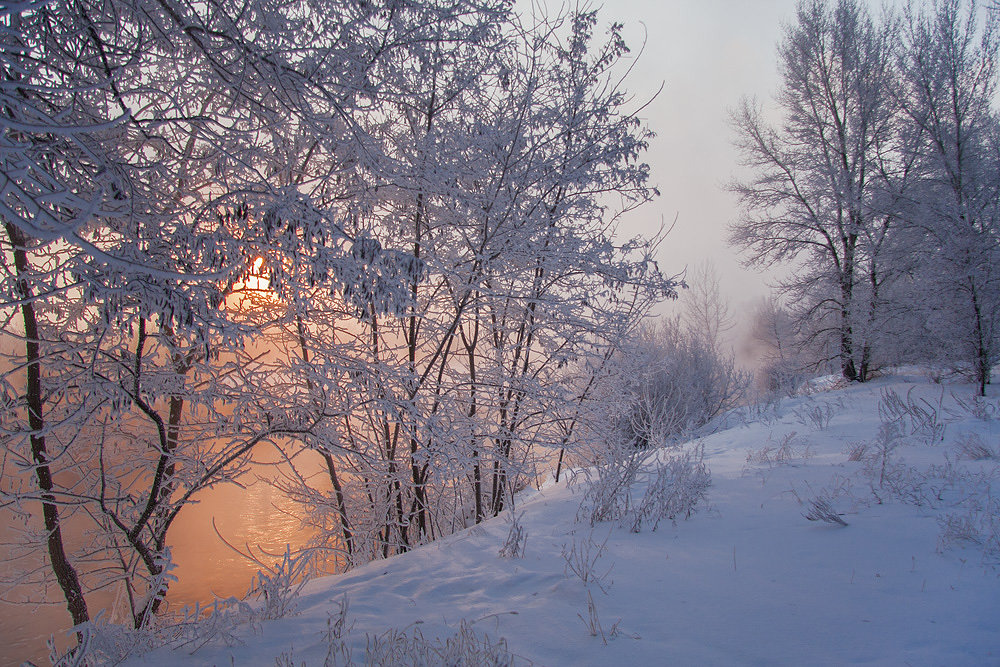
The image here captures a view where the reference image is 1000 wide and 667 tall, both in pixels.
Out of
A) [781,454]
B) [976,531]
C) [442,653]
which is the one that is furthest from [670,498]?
[442,653]

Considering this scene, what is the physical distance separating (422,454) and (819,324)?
1545cm

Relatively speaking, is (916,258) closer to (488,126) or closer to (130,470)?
(488,126)

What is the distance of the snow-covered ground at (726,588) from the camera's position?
83.0 inches

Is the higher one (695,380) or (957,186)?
(957,186)

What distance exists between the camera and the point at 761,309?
31844mm

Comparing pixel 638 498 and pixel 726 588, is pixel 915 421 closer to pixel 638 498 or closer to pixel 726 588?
pixel 638 498

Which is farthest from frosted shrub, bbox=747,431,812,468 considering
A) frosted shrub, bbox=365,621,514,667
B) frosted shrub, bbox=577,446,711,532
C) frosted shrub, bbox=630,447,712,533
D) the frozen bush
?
the frozen bush

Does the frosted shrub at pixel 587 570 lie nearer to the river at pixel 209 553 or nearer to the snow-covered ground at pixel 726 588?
the snow-covered ground at pixel 726 588

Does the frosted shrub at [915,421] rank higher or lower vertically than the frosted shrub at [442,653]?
higher

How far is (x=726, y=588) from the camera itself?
2629 millimetres

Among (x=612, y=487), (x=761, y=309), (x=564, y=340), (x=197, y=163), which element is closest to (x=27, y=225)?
(x=197, y=163)

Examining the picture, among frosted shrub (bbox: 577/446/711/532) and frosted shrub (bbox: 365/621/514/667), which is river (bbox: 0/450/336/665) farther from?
frosted shrub (bbox: 365/621/514/667)

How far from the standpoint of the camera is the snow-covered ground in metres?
2.11

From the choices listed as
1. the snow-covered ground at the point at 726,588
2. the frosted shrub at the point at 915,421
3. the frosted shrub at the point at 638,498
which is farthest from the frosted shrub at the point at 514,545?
the frosted shrub at the point at 915,421
